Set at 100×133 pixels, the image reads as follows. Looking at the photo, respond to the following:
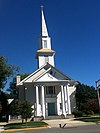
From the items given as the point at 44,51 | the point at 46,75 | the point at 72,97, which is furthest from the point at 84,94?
the point at 46,75

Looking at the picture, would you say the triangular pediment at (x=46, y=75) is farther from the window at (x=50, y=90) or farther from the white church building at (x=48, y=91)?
the window at (x=50, y=90)

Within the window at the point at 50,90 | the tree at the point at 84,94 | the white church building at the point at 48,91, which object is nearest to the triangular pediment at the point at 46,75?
the white church building at the point at 48,91

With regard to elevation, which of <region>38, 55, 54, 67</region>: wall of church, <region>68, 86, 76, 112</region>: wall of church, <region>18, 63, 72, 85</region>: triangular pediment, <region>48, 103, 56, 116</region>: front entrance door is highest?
<region>38, 55, 54, 67</region>: wall of church

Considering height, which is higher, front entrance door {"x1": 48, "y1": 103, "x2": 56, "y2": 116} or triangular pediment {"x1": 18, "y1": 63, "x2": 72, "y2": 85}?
triangular pediment {"x1": 18, "y1": 63, "x2": 72, "y2": 85}

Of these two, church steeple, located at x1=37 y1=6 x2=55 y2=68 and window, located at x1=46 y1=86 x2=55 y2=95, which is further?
church steeple, located at x1=37 y1=6 x2=55 y2=68

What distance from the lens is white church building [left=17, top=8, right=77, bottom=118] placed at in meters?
39.9

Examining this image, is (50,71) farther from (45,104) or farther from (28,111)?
(28,111)

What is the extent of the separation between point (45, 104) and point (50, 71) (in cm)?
574

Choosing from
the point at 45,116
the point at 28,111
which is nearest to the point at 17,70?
the point at 45,116

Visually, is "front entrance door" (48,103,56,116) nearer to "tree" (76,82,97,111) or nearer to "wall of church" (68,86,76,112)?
"wall of church" (68,86,76,112)

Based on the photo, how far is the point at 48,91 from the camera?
137 ft

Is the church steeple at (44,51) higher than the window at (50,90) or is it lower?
higher

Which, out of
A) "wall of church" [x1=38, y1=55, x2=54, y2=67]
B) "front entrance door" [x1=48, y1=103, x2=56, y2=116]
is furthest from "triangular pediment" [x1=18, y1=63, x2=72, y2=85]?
"front entrance door" [x1=48, y1=103, x2=56, y2=116]

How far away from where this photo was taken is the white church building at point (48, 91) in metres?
39.9
